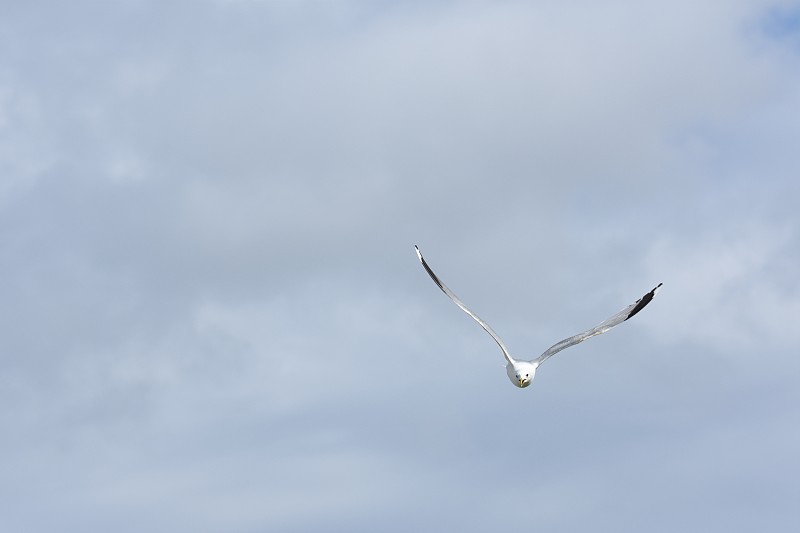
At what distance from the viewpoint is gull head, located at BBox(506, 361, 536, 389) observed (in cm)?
10288

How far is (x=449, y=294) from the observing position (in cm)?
11231

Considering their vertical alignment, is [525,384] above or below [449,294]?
below

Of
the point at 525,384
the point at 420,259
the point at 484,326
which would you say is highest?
the point at 420,259

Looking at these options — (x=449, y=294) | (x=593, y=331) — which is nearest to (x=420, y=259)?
(x=449, y=294)

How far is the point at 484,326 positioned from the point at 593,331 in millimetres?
8252

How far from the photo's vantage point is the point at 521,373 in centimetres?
10281

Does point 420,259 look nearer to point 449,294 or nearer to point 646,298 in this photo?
point 449,294

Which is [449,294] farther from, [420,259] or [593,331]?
[593,331]

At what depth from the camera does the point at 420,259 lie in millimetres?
113188

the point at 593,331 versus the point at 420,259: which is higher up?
the point at 420,259

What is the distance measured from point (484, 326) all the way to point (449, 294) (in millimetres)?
4784

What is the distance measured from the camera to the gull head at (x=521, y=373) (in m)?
103

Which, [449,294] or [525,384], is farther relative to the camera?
[449,294]

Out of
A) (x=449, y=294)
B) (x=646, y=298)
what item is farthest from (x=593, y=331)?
(x=449, y=294)
